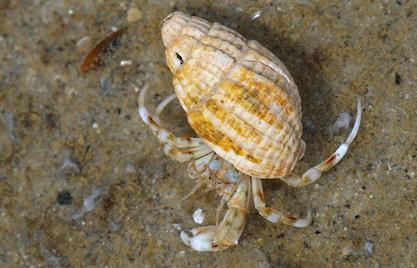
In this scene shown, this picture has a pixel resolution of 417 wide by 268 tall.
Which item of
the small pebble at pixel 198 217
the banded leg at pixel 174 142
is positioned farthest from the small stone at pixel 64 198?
the small pebble at pixel 198 217

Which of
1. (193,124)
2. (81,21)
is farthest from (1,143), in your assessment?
(193,124)

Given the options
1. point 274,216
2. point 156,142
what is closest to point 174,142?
point 156,142

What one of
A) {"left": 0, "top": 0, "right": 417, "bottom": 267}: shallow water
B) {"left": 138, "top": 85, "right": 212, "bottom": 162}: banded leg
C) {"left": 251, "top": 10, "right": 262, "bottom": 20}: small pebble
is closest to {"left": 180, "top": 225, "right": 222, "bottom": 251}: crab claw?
{"left": 0, "top": 0, "right": 417, "bottom": 267}: shallow water

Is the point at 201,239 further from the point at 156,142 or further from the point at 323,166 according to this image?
the point at 323,166

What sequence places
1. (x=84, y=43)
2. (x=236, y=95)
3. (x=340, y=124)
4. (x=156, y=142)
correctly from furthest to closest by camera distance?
(x=84, y=43) → (x=156, y=142) → (x=340, y=124) → (x=236, y=95)

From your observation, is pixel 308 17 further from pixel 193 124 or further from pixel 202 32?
pixel 193 124

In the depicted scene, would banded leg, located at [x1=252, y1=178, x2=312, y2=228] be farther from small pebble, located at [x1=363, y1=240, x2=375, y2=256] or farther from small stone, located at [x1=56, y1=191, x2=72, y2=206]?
small stone, located at [x1=56, y1=191, x2=72, y2=206]
